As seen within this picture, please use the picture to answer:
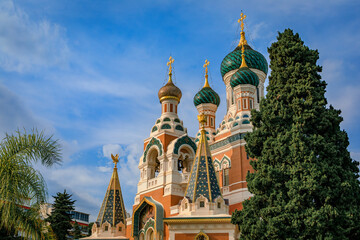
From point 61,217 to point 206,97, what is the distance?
11374mm

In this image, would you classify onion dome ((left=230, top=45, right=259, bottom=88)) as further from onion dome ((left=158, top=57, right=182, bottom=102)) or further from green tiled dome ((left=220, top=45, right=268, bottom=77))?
onion dome ((left=158, top=57, right=182, bottom=102))

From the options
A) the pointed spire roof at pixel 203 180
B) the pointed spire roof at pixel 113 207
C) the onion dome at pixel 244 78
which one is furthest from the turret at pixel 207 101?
the pointed spire roof at pixel 203 180

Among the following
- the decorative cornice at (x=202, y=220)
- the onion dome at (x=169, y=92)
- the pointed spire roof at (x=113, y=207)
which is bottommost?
the decorative cornice at (x=202, y=220)

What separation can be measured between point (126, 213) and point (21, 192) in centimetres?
1435

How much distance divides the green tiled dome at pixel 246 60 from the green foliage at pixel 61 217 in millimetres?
12187

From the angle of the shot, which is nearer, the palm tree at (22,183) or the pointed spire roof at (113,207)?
the palm tree at (22,183)

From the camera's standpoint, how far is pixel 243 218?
10.7m

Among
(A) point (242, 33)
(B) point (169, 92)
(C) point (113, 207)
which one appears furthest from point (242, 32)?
(C) point (113, 207)

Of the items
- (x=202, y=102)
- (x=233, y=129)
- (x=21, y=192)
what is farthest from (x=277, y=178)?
(x=202, y=102)

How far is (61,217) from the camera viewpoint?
21531mm

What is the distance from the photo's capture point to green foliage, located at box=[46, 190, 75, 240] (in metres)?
21.1

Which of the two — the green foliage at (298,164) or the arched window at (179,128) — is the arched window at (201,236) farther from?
the arched window at (179,128)

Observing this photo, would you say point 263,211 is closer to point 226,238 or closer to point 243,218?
point 243,218

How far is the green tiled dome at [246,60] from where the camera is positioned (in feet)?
77.2
